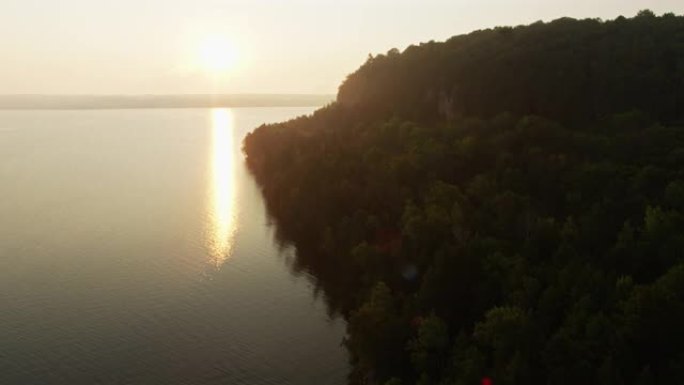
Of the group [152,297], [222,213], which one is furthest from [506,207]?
[222,213]

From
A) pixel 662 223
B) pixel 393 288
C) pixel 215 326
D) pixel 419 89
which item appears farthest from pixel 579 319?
pixel 419 89

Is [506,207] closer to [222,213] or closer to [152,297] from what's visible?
[152,297]

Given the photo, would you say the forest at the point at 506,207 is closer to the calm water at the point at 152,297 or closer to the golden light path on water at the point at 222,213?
the calm water at the point at 152,297

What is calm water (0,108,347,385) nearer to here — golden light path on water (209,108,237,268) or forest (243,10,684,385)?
golden light path on water (209,108,237,268)

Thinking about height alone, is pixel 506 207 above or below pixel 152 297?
above

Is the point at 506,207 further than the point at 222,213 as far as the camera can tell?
No

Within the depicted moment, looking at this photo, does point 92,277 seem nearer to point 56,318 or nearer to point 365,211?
point 56,318

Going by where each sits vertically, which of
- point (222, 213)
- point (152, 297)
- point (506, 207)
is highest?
point (506, 207)
